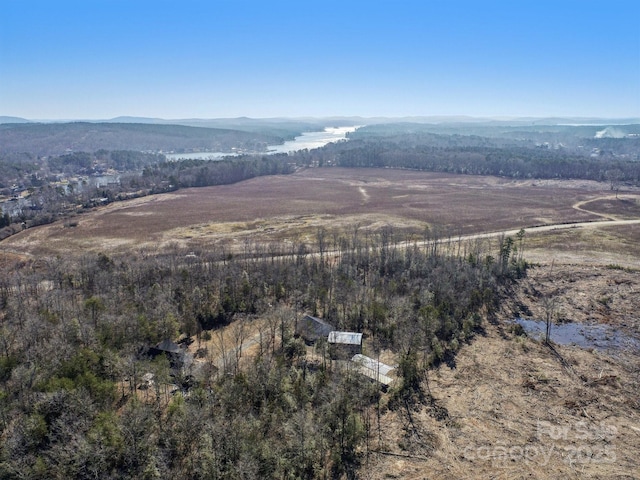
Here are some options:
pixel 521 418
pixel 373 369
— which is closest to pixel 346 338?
pixel 373 369

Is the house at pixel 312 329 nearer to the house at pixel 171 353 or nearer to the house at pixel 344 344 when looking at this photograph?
the house at pixel 344 344

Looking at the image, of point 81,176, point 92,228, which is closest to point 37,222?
point 92,228

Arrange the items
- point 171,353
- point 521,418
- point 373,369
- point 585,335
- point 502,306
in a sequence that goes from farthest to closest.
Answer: point 502,306, point 585,335, point 373,369, point 171,353, point 521,418

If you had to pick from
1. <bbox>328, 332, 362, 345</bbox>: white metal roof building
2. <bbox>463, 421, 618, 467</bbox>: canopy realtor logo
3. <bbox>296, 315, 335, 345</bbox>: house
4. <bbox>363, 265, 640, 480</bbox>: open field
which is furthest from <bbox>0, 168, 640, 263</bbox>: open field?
<bbox>463, 421, 618, 467</bbox>: canopy realtor logo

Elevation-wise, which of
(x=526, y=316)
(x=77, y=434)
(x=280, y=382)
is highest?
(x=77, y=434)

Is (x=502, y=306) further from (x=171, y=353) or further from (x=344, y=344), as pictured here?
(x=171, y=353)

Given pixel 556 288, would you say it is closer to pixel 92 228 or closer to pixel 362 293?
pixel 362 293
